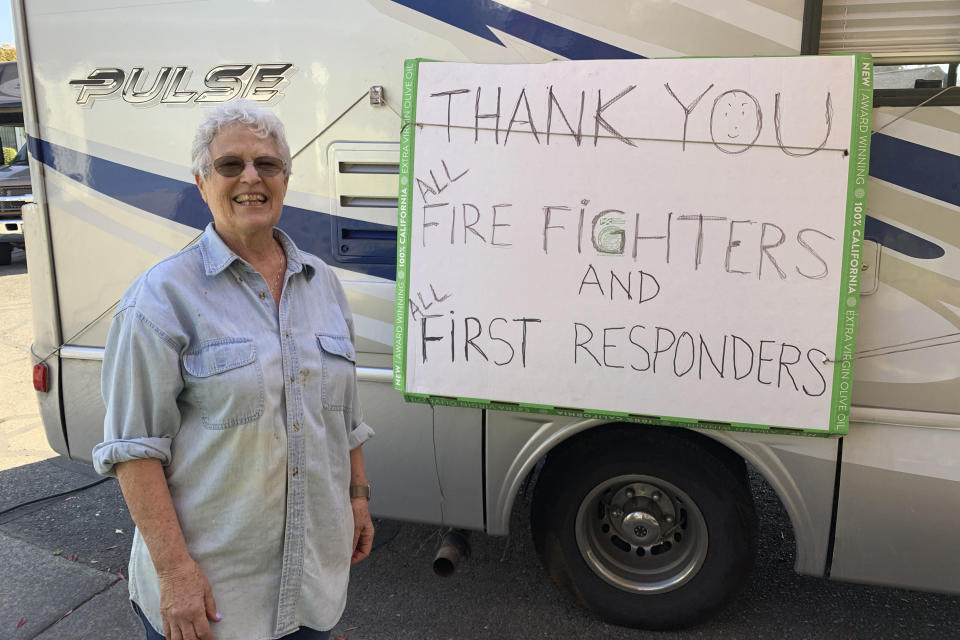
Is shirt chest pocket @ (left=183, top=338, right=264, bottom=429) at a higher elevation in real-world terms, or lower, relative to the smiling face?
lower

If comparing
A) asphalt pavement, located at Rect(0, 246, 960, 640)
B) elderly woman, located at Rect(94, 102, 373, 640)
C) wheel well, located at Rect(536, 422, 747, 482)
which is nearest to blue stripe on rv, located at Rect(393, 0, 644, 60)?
elderly woman, located at Rect(94, 102, 373, 640)

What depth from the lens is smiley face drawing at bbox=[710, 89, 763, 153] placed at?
2367mm

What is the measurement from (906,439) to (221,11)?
320 centimetres

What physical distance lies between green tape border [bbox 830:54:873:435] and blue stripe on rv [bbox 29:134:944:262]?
0.13m

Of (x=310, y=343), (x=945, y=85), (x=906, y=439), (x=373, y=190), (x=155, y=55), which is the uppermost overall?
(x=155, y=55)

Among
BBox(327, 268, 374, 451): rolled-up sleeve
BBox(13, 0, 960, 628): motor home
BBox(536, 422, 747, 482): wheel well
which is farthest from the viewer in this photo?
BBox(536, 422, 747, 482): wheel well

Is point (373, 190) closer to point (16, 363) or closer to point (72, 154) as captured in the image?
point (72, 154)

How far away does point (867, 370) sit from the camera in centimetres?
249

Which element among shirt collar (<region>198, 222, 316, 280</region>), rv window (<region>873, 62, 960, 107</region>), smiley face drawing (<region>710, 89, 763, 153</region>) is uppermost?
rv window (<region>873, 62, 960, 107</region>)

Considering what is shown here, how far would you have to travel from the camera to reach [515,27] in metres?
2.64

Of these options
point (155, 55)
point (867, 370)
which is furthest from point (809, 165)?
point (155, 55)

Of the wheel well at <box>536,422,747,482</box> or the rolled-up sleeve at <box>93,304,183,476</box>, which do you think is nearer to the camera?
the rolled-up sleeve at <box>93,304,183,476</box>

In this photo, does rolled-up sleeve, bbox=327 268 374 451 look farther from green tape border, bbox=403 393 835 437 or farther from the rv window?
the rv window

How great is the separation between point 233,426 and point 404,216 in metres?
1.35
